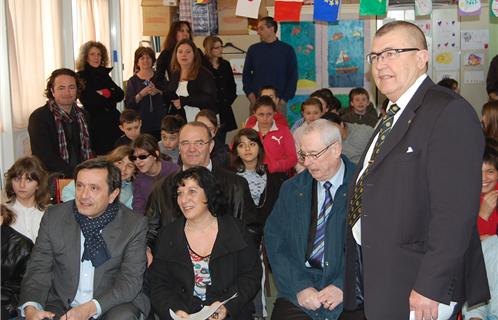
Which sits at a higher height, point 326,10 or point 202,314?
point 326,10

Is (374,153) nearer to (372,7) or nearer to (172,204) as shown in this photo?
(172,204)

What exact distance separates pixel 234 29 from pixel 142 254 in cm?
561

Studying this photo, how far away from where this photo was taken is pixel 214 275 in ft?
11.0

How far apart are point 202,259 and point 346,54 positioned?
6.19 meters

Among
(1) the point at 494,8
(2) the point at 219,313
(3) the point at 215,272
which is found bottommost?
(2) the point at 219,313

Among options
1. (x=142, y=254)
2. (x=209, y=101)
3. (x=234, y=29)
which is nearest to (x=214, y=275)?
(x=142, y=254)

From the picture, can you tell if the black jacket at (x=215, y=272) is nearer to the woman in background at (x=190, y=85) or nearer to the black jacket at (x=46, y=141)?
the black jacket at (x=46, y=141)

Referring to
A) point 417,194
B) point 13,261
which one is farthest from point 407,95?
point 13,261

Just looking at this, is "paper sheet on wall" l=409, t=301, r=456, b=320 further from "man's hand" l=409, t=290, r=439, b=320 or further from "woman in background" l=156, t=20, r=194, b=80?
"woman in background" l=156, t=20, r=194, b=80

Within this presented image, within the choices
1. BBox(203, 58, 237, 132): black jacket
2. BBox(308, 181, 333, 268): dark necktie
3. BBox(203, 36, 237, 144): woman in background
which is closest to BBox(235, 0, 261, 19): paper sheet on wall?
BBox(203, 36, 237, 144): woman in background

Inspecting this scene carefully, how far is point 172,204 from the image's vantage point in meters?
3.80

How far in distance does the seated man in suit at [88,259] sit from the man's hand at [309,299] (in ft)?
2.46

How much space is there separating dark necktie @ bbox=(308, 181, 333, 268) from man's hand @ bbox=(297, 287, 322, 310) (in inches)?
5.4

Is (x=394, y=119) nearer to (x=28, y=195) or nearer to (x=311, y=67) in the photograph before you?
(x=28, y=195)
